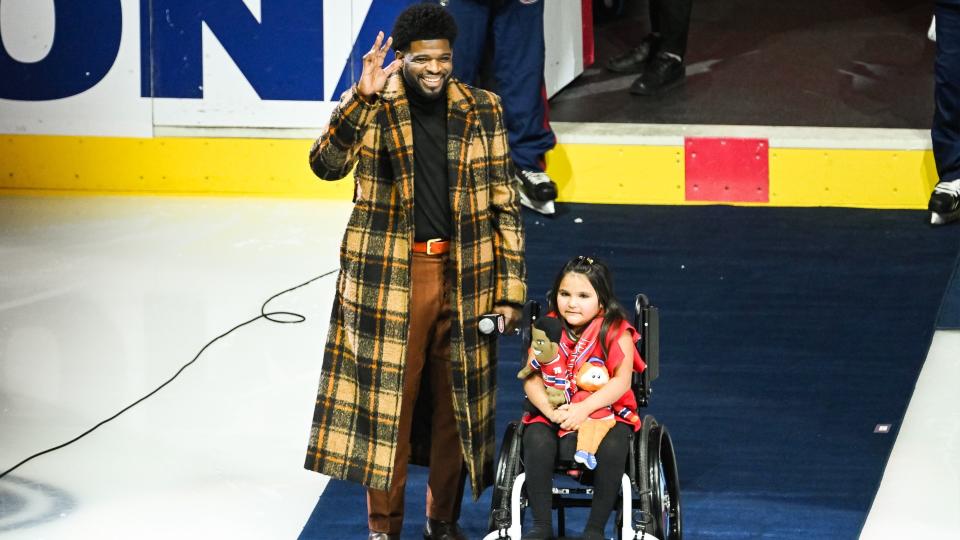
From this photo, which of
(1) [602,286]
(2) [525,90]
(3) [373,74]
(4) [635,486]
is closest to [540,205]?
(2) [525,90]

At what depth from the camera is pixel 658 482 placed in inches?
172

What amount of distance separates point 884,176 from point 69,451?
16.2 feet

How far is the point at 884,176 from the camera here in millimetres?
8859

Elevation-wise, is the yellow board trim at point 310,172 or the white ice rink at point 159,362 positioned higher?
the yellow board trim at point 310,172

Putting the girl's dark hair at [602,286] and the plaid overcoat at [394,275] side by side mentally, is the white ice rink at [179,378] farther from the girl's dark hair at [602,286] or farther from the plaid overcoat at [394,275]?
the girl's dark hair at [602,286]

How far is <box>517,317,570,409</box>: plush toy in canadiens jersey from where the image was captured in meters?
4.46

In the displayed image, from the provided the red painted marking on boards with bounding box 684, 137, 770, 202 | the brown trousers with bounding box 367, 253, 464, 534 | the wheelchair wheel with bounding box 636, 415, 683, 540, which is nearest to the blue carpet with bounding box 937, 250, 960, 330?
the red painted marking on boards with bounding box 684, 137, 770, 202

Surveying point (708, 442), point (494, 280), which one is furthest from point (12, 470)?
point (708, 442)

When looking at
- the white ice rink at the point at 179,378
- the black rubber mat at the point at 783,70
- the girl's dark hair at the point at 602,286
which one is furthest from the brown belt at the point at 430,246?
the black rubber mat at the point at 783,70

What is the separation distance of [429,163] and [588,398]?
0.79m

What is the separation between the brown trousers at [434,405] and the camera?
14.9ft

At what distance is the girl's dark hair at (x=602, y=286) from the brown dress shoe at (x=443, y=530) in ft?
2.47

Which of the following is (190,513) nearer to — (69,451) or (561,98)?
(69,451)

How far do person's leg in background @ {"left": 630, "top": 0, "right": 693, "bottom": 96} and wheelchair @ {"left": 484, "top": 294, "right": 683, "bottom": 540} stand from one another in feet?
17.2
